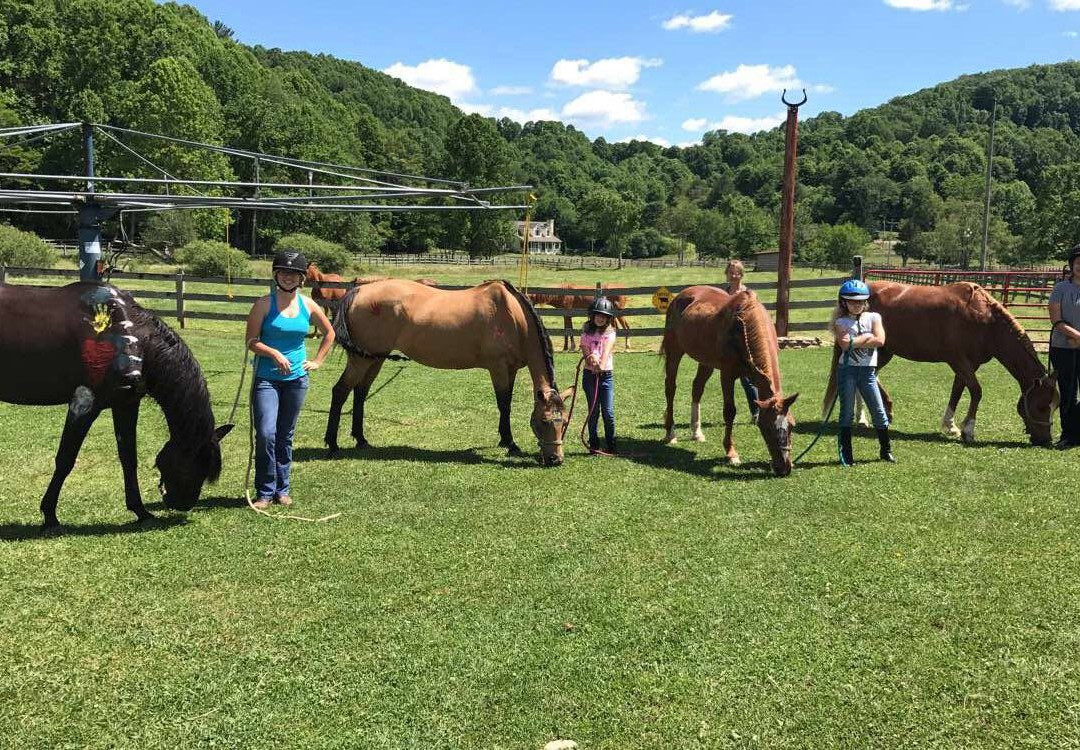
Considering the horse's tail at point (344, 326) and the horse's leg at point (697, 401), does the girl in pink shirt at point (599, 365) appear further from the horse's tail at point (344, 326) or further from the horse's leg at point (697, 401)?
the horse's tail at point (344, 326)

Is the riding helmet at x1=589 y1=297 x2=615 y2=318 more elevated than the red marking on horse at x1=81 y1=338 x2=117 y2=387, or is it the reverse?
the riding helmet at x1=589 y1=297 x2=615 y2=318

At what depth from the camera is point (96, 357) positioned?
4.89 meters

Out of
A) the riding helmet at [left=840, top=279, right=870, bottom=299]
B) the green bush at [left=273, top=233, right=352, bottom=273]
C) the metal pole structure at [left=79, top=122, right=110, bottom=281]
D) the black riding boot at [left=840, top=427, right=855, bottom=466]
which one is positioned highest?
the green bush at [left=273, top=233, right=352, bottom=273]

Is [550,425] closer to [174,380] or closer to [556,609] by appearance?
[556,609]

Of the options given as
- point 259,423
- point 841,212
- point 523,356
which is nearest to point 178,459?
point 259,423

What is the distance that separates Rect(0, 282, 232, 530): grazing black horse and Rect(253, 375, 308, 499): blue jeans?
1.41ft

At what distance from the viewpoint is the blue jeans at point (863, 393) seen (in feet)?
21.9

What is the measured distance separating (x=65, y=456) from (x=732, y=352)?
585cm

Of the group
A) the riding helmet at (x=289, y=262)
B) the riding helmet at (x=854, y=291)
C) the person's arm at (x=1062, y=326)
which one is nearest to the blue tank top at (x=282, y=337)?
the riding helmet at (x=289, y=262)

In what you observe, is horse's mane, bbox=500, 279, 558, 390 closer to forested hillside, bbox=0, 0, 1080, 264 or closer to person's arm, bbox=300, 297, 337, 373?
person's arm, bbox=300, 297, 337, 373

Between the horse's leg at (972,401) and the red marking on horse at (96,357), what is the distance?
8318mm

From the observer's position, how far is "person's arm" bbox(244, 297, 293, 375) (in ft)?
17.5

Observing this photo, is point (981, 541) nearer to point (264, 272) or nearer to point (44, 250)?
point (44, 250)

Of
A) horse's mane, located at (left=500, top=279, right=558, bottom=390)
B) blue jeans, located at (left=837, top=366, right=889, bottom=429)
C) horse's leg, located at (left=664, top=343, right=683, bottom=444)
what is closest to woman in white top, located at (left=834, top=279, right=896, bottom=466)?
blue jeans, located at (left=837, top=366, right=889, bottom=429)
